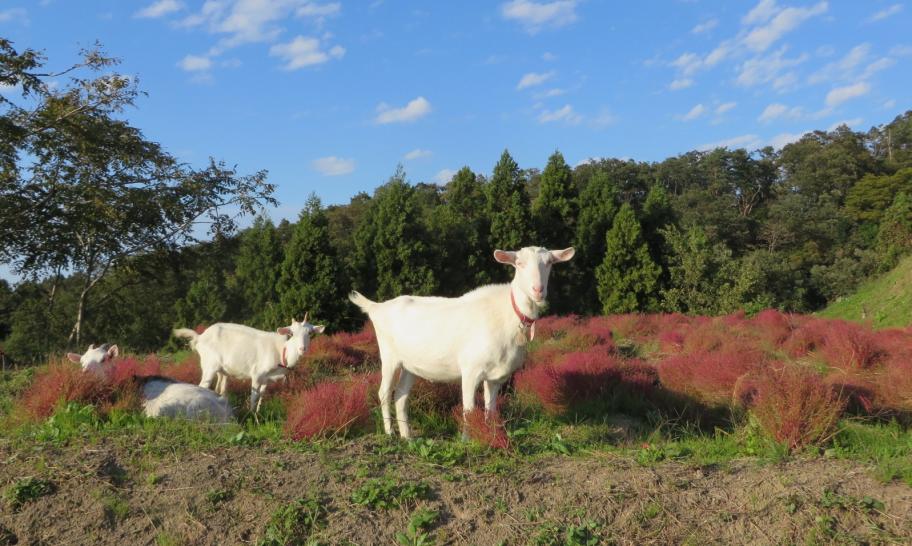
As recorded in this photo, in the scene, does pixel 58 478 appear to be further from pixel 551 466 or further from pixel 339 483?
pixel 551 466

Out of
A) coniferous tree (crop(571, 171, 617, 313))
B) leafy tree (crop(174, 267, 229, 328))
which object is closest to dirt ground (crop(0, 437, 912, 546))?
coniferous tree (crop(571, 171, 617, 313))

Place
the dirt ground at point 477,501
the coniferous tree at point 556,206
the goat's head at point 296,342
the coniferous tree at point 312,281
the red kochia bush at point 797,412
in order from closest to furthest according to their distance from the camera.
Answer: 1. the dirt ground at point 477,501
2. the red kochia bush at point 797,412
3. the goat's head at point 296,342
4. the coniferous tree at point 312,281
5. the coniferous tree at point 556,206

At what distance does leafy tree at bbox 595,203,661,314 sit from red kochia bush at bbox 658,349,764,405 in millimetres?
18046

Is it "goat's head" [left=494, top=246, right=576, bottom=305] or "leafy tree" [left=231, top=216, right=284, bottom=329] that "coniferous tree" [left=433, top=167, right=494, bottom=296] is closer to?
"leafy tree" [left=231, top=216, right=284, bottom=329]

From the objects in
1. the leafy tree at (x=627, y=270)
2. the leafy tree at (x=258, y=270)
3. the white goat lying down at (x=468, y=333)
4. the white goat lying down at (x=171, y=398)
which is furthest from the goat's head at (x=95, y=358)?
the leafy tree at (x=627, y=270)

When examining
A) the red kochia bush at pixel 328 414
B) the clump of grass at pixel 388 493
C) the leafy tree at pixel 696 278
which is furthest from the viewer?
the leafy tree at pixel 696 278

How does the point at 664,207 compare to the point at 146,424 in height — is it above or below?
above

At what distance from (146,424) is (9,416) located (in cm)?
198

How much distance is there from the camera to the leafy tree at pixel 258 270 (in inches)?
1059

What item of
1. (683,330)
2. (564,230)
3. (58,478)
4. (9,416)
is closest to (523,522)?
(58,478)

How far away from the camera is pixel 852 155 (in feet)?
193

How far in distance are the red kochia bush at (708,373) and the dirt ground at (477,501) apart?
3.62 meters

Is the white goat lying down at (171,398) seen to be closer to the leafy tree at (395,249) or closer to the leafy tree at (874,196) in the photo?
the leafy tree at (395,249)

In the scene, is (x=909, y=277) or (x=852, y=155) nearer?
(x=909, y=277)
